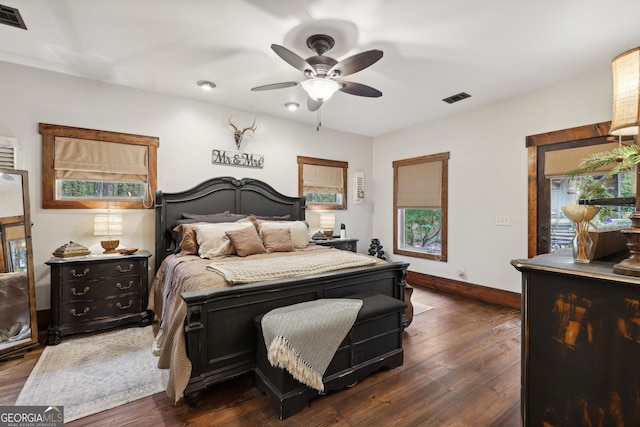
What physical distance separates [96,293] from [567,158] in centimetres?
537

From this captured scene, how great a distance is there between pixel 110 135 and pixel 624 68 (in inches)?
171

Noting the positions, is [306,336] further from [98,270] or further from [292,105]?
[292,105]

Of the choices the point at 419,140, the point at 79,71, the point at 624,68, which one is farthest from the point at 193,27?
the point at 419,140

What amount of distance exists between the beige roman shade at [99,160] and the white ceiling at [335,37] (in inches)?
30.0

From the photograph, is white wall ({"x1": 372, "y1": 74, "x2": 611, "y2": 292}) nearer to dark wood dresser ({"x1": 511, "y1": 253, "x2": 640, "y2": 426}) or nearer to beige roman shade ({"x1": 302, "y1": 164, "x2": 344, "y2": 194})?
beige roman shade ({"x1": 302, "y1": 164, "x2": 344, "y2": 194})

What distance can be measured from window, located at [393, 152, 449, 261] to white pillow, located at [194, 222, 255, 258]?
3.24 meters

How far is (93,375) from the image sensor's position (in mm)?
2197

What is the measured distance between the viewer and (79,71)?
3133 millimetres

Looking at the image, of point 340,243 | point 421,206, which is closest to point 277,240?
point 340,243

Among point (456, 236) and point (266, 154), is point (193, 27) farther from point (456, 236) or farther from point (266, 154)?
point (456, 236)

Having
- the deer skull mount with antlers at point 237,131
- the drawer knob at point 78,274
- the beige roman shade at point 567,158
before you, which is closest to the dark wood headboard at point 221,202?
the deer skull mount with antlers at point 237,131

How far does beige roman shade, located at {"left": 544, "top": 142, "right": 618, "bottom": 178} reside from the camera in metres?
3.16

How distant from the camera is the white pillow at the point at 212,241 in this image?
10.1 ft

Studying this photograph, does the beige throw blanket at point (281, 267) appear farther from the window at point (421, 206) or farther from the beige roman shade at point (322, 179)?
the window at point (421, 206)
